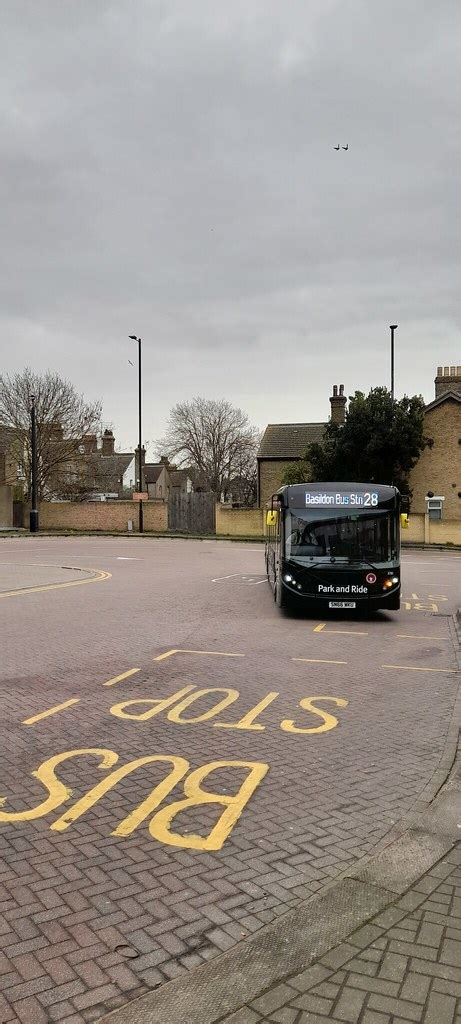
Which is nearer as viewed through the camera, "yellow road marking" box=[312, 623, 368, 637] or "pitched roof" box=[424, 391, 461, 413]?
"yellow road marking" box=[312, 623, 368, 637]

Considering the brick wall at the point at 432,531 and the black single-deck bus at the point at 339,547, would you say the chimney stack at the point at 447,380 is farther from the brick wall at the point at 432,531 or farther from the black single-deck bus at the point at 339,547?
the black single-deck bus at the point at 339,547

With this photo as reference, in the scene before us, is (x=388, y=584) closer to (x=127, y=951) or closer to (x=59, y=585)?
(x=59, y=585)

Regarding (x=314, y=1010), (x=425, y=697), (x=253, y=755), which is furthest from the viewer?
(x=425, y=697)

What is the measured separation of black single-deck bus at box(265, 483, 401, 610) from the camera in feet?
42.0

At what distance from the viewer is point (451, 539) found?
38.5m

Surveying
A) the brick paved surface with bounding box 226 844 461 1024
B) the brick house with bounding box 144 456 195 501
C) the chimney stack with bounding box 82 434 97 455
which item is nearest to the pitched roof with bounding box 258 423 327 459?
the chimney stack with bounding box 82 434 97 455

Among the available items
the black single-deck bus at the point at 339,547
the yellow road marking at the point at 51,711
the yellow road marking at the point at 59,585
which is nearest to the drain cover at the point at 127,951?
the yellow road marking at the point at 51,711

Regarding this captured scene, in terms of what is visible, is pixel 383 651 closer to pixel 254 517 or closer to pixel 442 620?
pixel 442 620

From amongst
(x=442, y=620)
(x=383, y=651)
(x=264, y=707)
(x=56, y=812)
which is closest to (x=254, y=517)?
(x=442, y=620)

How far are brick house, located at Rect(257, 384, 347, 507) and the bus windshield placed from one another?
35.4m

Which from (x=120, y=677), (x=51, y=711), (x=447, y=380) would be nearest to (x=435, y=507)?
(x=447, y=380)

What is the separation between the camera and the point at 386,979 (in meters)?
2.94

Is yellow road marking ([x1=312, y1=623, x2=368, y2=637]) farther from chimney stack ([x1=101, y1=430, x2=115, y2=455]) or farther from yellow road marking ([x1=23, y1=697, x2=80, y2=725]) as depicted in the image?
chimney stack ([x1=101, y1=430, x2=115, y2=455])

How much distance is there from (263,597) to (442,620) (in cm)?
416
